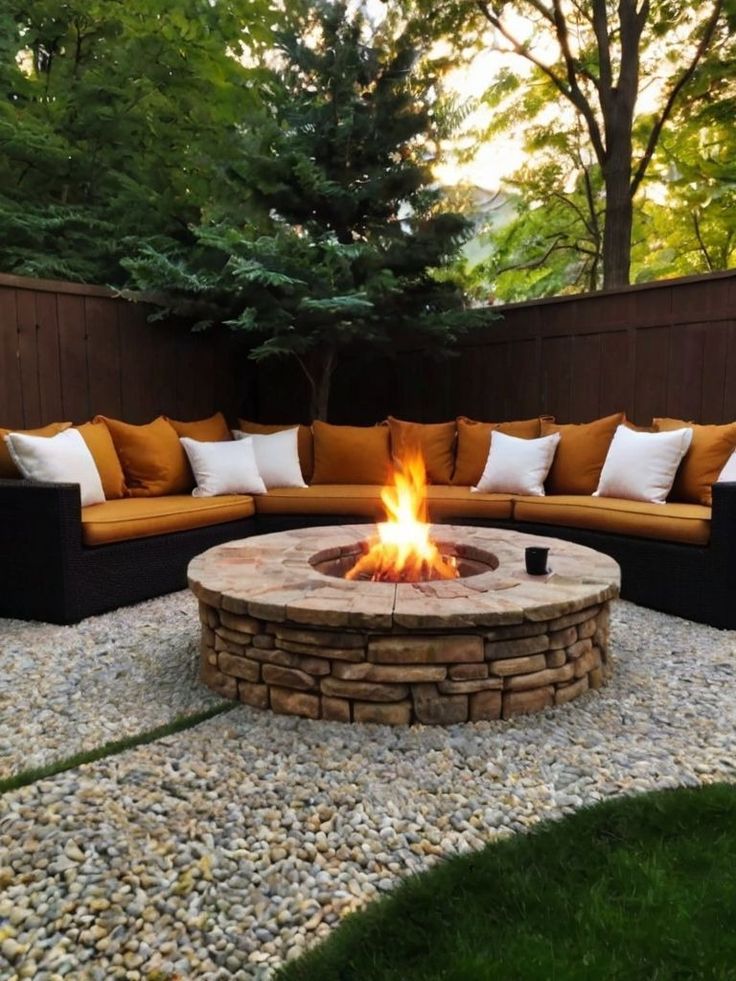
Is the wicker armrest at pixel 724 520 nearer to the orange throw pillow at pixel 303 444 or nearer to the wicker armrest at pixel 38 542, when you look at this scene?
the orange throw pillow at pixel 303 444

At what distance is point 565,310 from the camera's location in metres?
4.81

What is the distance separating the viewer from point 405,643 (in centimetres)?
202

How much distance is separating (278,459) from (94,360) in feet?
4.80

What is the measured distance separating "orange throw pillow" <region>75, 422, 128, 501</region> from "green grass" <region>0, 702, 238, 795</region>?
1.96m

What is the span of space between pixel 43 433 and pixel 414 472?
2.11 meters

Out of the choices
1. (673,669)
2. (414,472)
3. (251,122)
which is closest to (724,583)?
(673,669)

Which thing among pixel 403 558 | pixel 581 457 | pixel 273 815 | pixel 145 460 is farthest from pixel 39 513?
pixel 581 457

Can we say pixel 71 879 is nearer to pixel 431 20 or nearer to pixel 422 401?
pixel 422 401

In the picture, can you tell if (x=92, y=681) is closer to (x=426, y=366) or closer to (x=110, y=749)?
(x=110, y=749)

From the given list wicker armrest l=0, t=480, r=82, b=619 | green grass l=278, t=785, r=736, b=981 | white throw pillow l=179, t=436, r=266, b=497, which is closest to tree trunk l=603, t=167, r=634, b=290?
white throw pillow l=179, t=436, r=266, b=497

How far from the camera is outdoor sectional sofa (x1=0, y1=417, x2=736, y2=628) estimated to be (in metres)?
3.03

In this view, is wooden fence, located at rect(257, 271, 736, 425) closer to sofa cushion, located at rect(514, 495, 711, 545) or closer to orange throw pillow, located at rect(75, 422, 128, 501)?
sofa cushion, located at rect(514, 495, 711, 545)

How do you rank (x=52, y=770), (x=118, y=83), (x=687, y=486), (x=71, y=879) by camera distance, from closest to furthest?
(x=71, y=879) < (x=52, y=770) < (x=687, y=486) < (x=118, y=83)

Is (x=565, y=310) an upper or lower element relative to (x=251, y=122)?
lower
